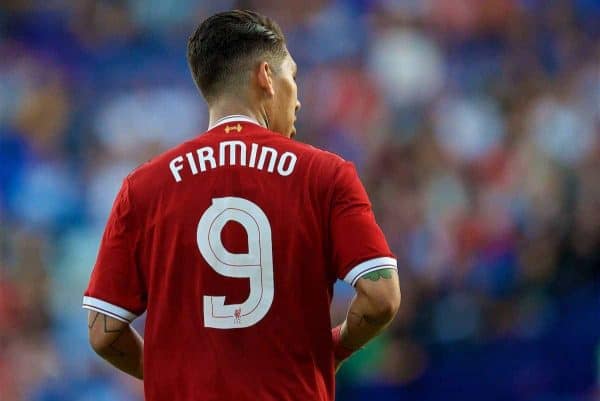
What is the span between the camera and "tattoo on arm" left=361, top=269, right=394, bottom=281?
2.69 meters

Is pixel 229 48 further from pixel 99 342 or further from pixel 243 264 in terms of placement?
pixel 99 342

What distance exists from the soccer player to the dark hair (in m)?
0.13

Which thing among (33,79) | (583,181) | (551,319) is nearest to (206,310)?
(551,319)

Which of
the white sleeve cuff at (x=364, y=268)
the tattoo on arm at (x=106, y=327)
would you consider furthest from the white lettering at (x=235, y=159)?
the tattoo on arm at (x=106, y=327)

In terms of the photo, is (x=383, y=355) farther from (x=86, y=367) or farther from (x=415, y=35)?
(x=415, y=35)

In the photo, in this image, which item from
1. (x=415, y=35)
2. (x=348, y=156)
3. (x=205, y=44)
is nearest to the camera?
(x=205, y=44)

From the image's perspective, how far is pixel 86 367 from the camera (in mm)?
7438

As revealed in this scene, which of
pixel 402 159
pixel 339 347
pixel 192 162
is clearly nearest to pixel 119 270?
pixel 192 162

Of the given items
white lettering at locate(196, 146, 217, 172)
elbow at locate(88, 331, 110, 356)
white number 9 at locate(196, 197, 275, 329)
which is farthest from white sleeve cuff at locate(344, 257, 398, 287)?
elbow at locate(88, 331, 110, 356)

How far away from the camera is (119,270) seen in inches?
111

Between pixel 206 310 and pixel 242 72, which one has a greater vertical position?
pixel 242 72

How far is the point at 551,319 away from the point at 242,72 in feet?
13.4

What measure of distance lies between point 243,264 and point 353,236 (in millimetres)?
265

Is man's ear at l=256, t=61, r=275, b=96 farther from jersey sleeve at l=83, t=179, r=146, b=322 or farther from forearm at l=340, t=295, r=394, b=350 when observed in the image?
forearm at l=340, t=295, r=394, b=350
